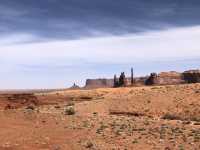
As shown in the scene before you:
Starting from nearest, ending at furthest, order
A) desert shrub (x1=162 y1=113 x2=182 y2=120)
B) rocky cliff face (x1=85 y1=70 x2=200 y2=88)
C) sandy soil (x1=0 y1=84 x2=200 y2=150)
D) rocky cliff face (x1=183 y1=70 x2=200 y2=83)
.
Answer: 1. sandy soil (x1=0 y1=84 x2=200 y2=150)
2. desert shrub (x1=162 y1=113 x2=182 y2=120)
3. rocky cliff face (x1=183 y1=70 x2=200 y2=83)
4. rocky cliff face (x1=85 y1=70 x2=200 y2=88)

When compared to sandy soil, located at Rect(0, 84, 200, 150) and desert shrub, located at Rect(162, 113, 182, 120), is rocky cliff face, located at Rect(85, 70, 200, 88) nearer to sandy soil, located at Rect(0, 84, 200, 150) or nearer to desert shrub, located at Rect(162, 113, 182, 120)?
sandy soil, located at Rect(0, 84, 200, 150)

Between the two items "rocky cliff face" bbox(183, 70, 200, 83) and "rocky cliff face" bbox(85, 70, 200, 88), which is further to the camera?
"rocky cliff face" bbox(85, 70, 200, 88)

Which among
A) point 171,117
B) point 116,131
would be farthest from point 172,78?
point 116,131

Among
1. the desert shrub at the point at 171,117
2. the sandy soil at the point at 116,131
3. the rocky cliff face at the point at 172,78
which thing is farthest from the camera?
the rocky cliff face at the point at 172,78

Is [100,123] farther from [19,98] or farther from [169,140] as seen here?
[19,98]

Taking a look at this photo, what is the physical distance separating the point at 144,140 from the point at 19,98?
3451cm

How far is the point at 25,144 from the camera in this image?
2167 centimetres

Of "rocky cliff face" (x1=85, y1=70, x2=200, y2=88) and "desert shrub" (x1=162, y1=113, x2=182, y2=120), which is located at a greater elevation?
"rocky cliff face" (x1=85, y1=70, x2=200, y2=88)

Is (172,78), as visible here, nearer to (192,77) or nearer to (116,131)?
(192,77)

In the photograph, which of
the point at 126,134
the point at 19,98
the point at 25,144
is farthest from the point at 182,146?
the point at 19,98

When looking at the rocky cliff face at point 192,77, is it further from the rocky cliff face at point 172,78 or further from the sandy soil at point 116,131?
the sandy soil at point 116,131

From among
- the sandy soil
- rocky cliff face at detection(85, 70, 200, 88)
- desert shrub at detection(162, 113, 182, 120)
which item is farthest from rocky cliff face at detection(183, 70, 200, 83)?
desert shrub at detection(162, 113, 182, 120)

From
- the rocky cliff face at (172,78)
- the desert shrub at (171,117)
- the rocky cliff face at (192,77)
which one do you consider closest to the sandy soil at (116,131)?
the desert shrub at (171,117)

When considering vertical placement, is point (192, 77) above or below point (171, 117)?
above
